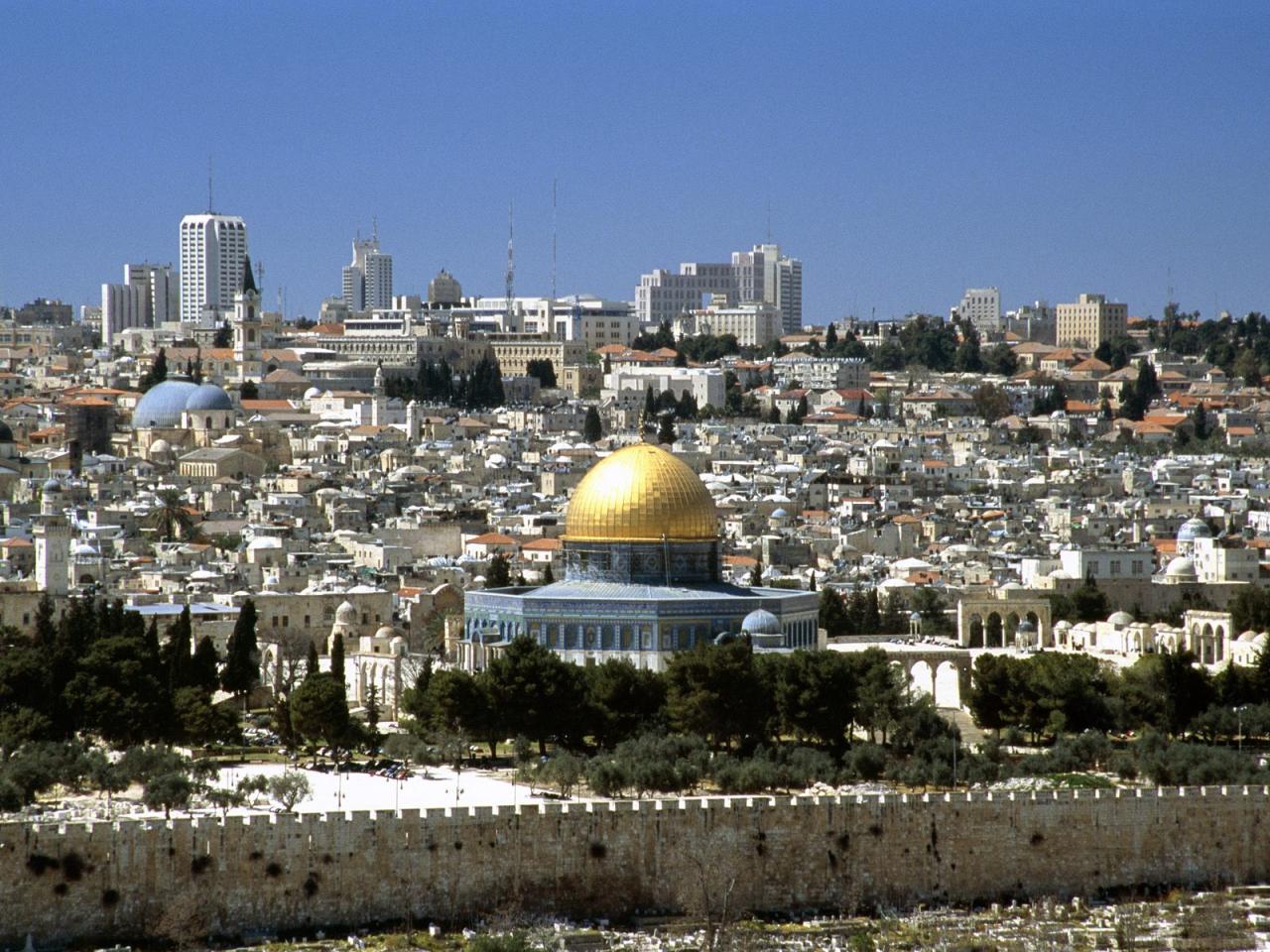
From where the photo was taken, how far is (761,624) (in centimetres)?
4838

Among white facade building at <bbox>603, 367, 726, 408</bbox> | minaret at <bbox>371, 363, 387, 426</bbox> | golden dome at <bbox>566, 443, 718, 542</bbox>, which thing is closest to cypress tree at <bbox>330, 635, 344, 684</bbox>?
golden dome at <bbox>566, 443, 718, 542</bbox>

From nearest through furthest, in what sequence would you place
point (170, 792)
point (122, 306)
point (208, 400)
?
1. point (170, 792)
2. point (208, 400)
3. point (122, 306)

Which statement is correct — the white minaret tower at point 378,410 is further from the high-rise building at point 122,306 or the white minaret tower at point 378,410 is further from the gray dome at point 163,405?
the high-rise building at point 122,306

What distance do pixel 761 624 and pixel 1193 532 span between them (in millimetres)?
24882

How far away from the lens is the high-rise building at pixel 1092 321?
6166 inches

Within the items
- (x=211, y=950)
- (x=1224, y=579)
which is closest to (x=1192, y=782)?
(x=211, y=950)

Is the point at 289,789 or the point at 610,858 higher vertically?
the point at 289,789

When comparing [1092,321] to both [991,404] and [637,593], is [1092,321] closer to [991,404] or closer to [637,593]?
[991,404]

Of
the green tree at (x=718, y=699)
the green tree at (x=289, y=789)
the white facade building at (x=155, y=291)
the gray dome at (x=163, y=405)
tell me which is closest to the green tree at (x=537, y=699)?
the green tree at (x=718, y=699)

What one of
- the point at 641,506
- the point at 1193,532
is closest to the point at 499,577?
the point at 641,506

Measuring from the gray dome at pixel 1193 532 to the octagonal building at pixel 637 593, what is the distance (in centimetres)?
2124

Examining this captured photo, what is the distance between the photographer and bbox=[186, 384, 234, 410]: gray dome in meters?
99.3

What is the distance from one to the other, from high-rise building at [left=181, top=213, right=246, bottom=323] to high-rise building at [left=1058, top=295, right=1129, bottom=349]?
56713mm

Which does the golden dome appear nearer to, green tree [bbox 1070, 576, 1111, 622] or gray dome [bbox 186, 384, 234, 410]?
green tree [bbox 1070, 576, 1111, 622]
